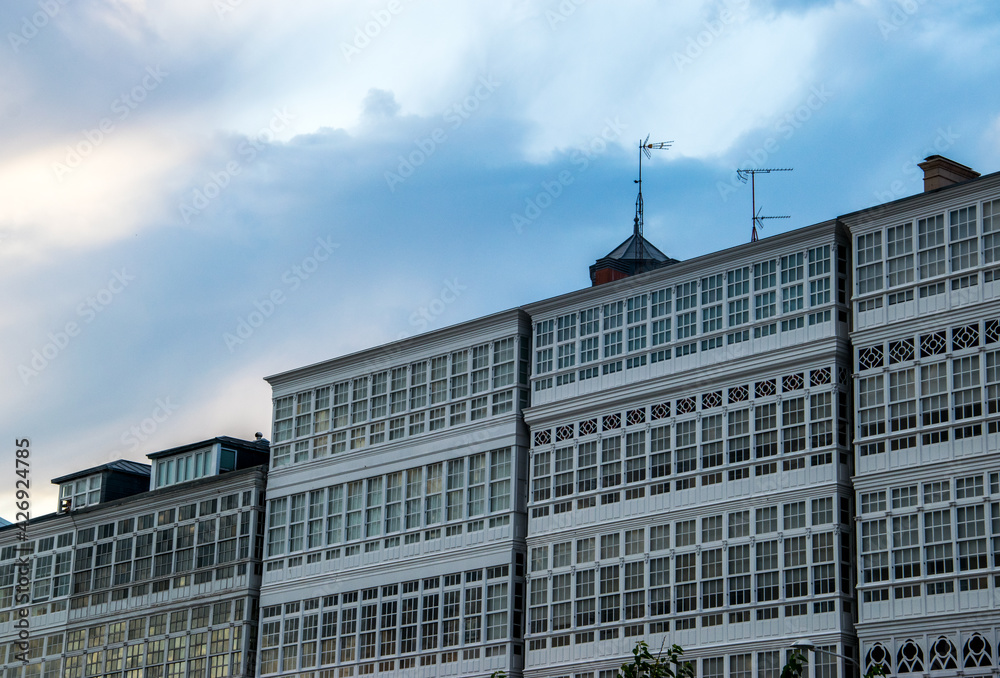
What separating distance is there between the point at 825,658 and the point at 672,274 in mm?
13986

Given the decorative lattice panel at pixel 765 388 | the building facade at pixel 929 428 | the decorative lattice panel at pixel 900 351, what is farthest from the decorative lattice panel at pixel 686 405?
the decorative lattice panel at pixel 900 351

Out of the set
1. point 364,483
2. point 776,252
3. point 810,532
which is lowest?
point 810,532

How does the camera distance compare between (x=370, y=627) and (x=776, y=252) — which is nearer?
(x=776, y=252)

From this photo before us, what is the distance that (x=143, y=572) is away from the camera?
7488 cm

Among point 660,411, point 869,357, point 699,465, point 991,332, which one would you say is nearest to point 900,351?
point 869,357

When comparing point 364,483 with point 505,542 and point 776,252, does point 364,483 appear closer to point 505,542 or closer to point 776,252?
point 505,542

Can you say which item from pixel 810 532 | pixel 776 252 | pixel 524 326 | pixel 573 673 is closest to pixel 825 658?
pixel 810 532

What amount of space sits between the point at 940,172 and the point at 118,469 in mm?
39540

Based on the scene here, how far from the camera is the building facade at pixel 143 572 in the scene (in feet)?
234

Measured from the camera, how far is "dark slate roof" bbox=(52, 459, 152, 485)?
7950cm

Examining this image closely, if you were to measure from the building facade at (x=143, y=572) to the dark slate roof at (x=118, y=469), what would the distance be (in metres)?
0.07

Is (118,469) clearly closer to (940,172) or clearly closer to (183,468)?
(183,468)

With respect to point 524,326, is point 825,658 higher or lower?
lower

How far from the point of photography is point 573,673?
5850 cm
